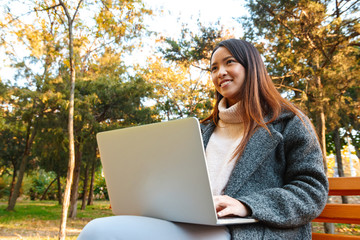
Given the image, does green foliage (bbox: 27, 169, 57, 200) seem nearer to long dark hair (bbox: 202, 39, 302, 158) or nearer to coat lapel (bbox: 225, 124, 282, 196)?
long dark hair (bbox: 202, 39, 302, 158)

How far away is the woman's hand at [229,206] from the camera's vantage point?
984 mm

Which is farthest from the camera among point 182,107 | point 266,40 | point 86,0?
point 182,107

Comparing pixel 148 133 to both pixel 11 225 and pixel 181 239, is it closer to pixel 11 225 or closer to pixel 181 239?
pixel 181 239

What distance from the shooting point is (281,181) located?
A: 1.26 metres

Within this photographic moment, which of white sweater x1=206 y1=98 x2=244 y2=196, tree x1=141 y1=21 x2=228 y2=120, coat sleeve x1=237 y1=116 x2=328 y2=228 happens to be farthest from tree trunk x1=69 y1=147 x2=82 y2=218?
coat sleeve x1=237 y1=116 x2=328 y2=228

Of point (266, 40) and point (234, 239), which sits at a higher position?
point (266, 40)

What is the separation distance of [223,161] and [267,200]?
31cm

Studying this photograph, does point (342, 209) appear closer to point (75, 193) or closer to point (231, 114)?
point (231, 114)

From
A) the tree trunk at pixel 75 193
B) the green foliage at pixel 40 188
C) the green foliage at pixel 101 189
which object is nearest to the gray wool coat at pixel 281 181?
the tree trunk at pixel 75 193

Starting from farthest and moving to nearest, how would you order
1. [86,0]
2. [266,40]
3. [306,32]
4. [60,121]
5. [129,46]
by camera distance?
[60,121] < [266,40] < [129,46] < [306,32] < [86,0]

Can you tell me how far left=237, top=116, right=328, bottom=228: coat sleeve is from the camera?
1.06 metres

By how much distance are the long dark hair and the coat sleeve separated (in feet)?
0.43

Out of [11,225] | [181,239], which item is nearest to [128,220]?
[181,239]

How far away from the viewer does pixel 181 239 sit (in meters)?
0.98
